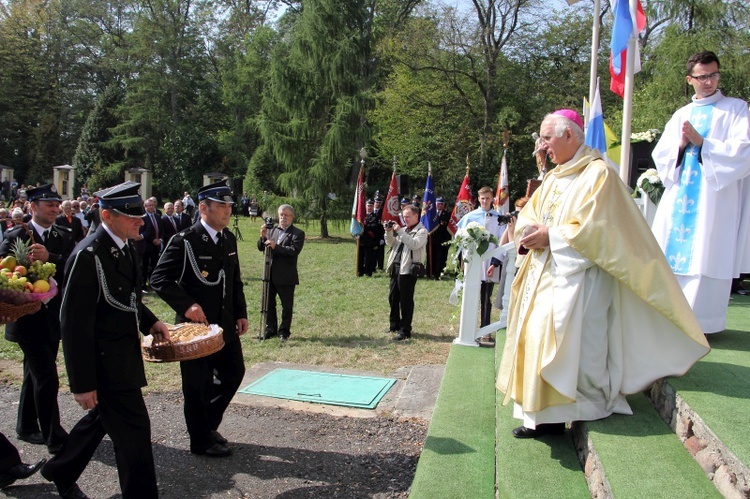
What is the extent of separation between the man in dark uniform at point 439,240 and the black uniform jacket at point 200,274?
11.0 m

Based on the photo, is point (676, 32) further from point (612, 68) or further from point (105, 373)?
point (105, 373)

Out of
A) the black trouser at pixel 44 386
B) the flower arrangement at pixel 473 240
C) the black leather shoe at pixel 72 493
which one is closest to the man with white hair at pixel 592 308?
the black leather shoe at pixel 72 493

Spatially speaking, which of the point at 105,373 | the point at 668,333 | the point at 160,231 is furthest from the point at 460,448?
the point at 160,231

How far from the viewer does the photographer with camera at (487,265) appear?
8109mm

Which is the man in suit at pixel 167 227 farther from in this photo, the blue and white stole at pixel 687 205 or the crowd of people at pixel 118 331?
the blue and white stole at pixel 687 205

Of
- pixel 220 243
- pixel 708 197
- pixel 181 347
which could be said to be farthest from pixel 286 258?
pixel 708 197

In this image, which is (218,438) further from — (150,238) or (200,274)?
(150,238)

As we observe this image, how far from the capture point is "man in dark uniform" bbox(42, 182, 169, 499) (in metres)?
3.45

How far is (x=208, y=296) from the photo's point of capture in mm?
4816

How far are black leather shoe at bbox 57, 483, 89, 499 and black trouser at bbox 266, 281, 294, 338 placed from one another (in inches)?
194

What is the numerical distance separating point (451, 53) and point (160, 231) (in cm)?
2321

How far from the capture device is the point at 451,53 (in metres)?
31.9

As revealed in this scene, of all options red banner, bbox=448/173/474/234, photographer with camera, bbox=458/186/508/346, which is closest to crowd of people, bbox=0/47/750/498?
photographer with camera, bbox=458/186/508/346

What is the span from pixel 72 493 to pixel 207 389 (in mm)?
1153
